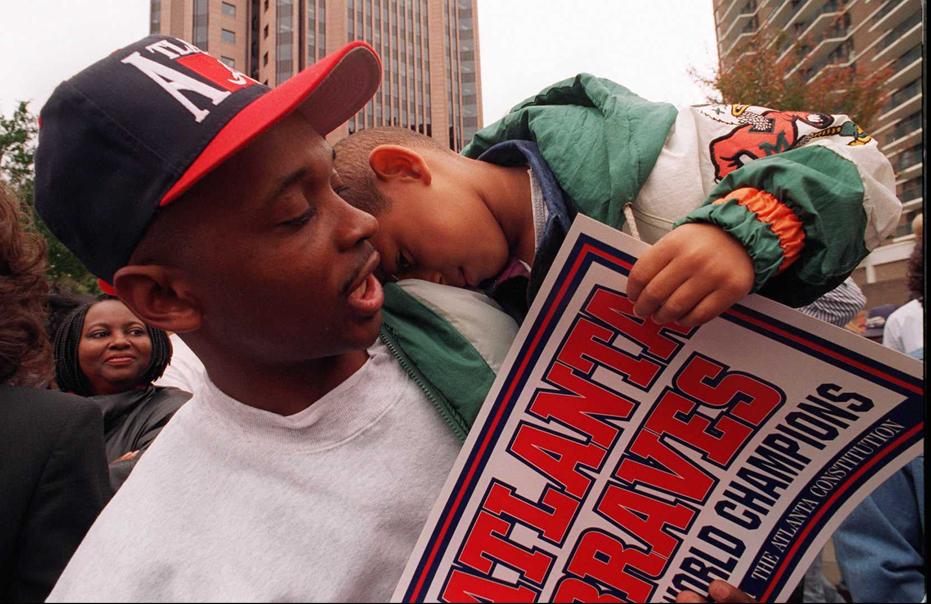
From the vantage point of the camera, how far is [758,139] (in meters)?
0.70

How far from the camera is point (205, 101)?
48 centimetres

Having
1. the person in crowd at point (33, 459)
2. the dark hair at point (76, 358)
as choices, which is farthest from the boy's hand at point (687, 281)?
the dark hair at point (76, 358)

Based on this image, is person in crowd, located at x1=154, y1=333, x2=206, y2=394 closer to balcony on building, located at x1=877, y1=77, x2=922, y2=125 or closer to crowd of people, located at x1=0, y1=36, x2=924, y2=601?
crowd of people, located at x1=0, y1=36, x2=924, y2=601

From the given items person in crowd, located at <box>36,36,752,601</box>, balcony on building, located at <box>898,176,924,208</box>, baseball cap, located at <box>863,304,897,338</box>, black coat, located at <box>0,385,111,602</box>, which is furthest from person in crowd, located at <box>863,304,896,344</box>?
black coat, located at <box>0,385,111,602</box>

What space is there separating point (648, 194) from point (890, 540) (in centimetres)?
73

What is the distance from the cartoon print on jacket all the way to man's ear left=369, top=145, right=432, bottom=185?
0.33 metres

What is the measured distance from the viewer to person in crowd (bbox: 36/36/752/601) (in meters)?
0.46

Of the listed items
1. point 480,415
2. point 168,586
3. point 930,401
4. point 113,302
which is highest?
point 930,401

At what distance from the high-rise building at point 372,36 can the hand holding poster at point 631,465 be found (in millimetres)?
366

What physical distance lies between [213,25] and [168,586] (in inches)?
37.7

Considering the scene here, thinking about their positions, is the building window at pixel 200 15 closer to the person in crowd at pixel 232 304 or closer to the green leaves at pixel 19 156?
the green leaves at pixel 19 156

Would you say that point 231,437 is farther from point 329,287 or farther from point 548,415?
point 548,415

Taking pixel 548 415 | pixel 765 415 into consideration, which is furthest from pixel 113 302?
pixel 765 415

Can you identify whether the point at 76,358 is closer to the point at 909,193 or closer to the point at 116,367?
the point at 116,367
